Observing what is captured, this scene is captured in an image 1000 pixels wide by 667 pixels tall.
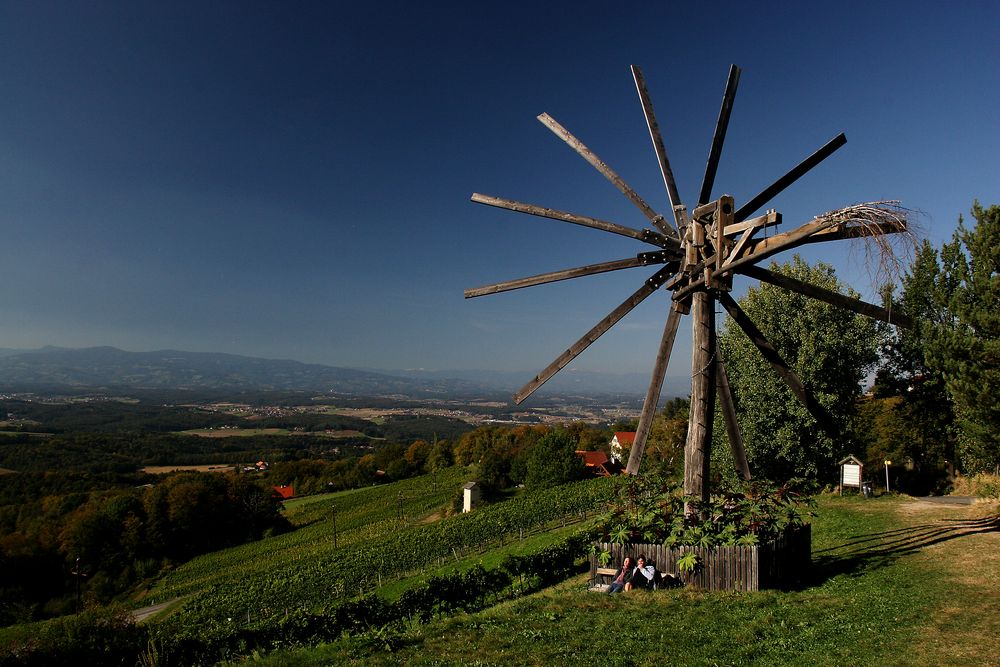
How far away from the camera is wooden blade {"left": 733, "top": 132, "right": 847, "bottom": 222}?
716cm

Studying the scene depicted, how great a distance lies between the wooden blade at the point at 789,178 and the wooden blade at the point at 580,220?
42.6 inches

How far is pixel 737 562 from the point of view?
8.62 metres

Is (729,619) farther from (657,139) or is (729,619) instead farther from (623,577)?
(657,139)

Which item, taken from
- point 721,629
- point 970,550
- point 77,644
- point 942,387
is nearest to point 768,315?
point 942,387

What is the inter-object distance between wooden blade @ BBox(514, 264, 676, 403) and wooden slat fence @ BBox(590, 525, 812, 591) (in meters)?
3.99

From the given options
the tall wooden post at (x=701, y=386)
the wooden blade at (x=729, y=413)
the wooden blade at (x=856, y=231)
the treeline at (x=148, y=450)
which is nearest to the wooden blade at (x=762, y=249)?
the wooden blade at (x=856, y=231)

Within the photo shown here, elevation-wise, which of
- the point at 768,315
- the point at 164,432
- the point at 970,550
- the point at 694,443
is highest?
the point at 768,315

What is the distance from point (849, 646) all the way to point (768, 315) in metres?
18.0

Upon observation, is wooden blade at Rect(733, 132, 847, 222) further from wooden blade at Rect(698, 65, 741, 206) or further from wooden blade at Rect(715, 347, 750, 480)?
wooden blade at Rect(715, 347, 750, 480)

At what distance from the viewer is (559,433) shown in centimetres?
5912

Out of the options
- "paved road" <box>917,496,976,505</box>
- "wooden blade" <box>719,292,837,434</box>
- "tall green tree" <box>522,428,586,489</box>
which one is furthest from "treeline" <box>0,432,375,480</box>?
"wooden blade" <box>719,292,837,434</box>

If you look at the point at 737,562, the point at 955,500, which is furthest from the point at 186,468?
the point at 737,562

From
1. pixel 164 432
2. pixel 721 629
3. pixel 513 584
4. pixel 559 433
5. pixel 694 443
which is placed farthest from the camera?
pixel 164 432

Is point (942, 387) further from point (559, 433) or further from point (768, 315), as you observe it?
point (559, 433)
